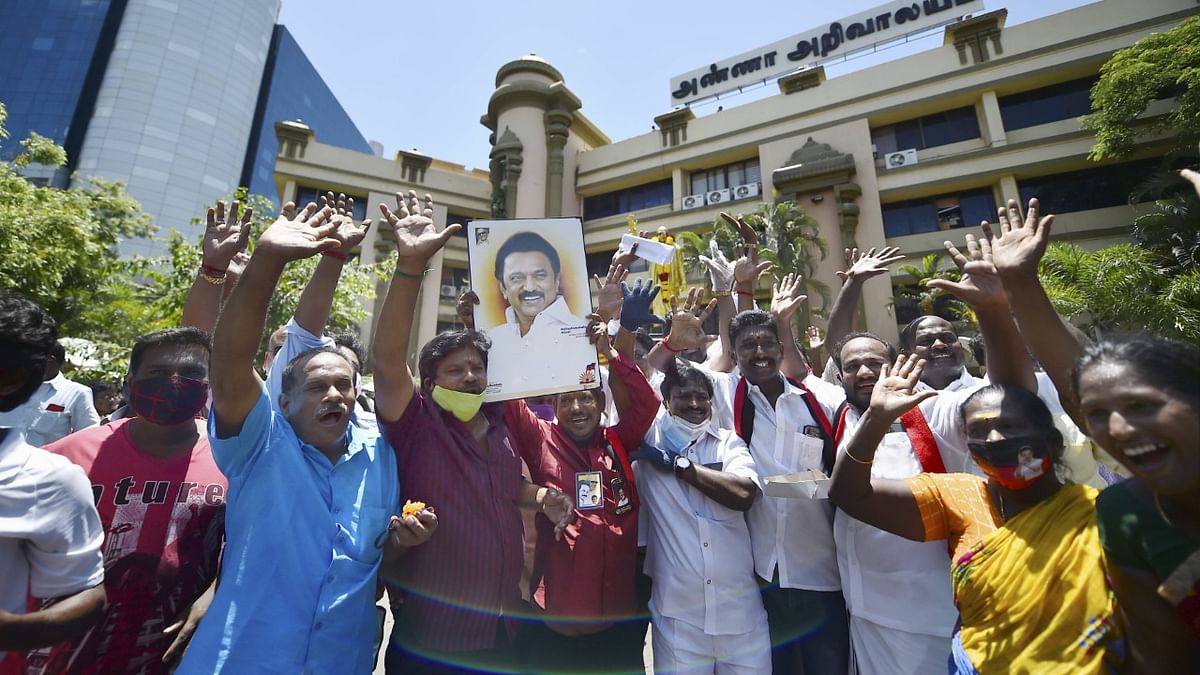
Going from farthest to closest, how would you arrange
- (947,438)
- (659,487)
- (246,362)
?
(659,487)
(947,438)
(246,362)

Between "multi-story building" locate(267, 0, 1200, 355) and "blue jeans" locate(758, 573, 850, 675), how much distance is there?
15.7 m

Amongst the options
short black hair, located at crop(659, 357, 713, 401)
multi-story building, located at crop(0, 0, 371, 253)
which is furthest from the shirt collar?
multi-story building, located at crop(0, 0, 371, 253)

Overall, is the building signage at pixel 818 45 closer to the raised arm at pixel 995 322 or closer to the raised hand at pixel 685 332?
the raised hand at pixel 685 332

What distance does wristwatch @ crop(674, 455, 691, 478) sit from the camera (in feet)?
8.40

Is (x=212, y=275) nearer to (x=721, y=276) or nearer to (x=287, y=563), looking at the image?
(x=287, y=563)

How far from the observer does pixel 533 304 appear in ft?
9.31

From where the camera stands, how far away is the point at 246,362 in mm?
1767

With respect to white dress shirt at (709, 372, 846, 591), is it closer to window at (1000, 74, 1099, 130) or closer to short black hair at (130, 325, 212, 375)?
short black hair at (130, 325, 212, 375)

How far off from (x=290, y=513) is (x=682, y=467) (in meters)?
1.66

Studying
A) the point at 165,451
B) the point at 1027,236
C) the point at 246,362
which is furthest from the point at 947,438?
the point at 165,451

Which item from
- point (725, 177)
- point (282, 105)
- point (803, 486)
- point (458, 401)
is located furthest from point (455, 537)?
point (282, 105)

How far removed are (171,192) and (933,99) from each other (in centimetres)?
4452

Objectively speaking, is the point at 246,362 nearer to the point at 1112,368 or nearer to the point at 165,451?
the point at 165,451

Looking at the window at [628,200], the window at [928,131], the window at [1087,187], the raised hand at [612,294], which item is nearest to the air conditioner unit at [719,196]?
the window at [628,200]
